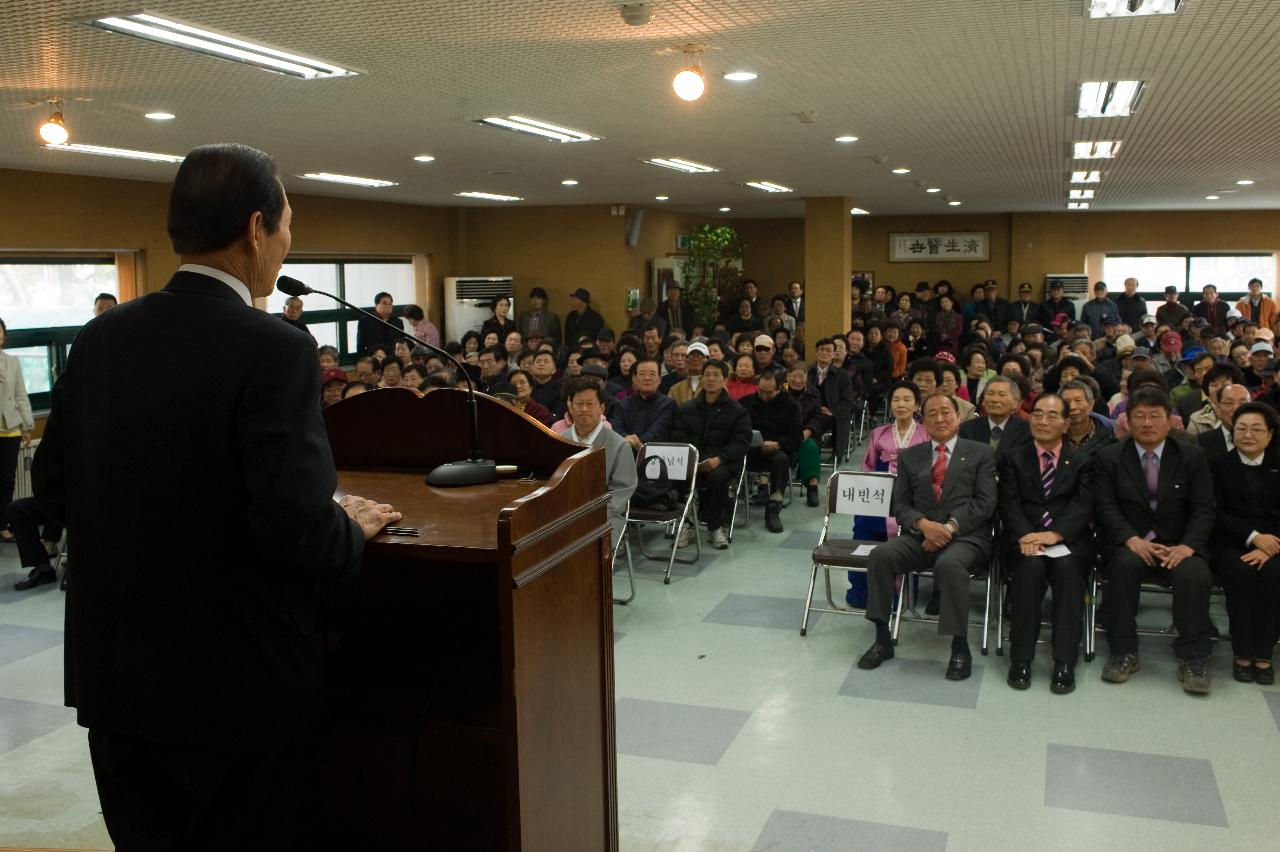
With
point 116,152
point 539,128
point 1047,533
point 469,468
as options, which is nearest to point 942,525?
point 1047,533

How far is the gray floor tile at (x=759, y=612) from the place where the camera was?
568cm

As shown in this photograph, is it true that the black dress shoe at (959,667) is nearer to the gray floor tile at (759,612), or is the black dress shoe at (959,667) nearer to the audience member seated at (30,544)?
the gray floor tile at (759,612)

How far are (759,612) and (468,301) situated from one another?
10.2m

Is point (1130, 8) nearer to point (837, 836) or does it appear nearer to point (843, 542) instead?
point (843, 542)

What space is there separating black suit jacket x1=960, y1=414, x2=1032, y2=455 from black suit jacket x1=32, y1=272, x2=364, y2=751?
4.46 metres

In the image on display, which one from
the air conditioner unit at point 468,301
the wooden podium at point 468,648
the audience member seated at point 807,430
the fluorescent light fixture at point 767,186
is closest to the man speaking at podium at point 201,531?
the wooden podium at point 468,648

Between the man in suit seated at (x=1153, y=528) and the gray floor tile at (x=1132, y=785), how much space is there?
2.63 feet

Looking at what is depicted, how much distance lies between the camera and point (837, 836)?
3445 millimetres

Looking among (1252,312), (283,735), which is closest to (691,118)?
(283,735)

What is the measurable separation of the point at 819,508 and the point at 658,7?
16.4 feet

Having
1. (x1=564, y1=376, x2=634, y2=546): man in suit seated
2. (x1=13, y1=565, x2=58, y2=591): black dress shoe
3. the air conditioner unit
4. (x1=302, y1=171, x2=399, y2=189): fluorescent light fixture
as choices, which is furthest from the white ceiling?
the air conditioner unit

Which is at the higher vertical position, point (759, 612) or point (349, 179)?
point (349, 179)

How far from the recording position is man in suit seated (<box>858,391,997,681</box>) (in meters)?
4.93

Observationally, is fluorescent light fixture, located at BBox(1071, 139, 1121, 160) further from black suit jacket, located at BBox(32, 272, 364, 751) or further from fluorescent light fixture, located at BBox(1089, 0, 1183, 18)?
black suit jacket, located at BBox(32, 272, 364, 751)
